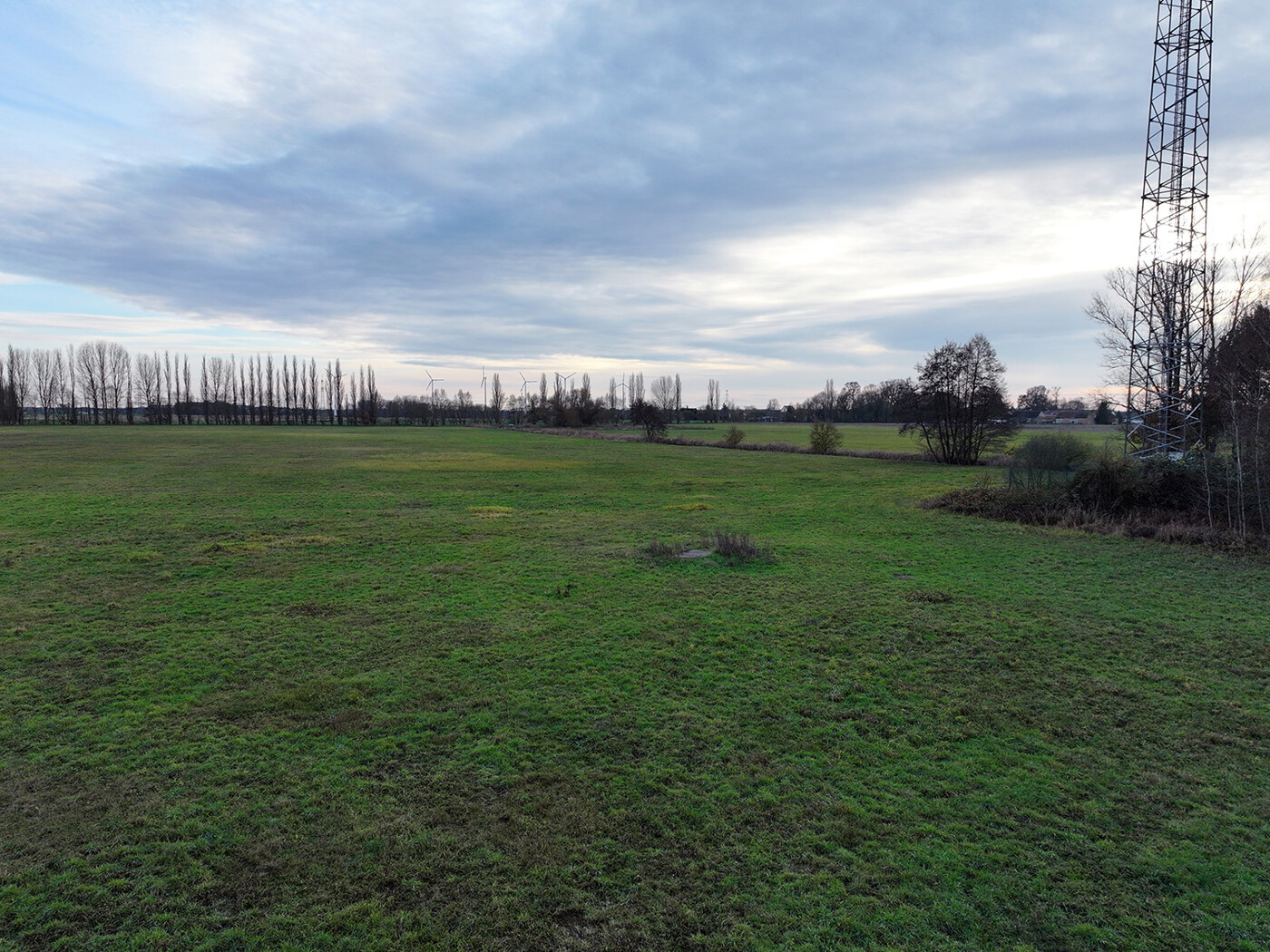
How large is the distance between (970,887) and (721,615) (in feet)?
18.0

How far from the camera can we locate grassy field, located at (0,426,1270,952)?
12.8 ft

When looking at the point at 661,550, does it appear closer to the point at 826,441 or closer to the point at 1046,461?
the point at 1046,461

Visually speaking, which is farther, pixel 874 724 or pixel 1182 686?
pixel 1182 686

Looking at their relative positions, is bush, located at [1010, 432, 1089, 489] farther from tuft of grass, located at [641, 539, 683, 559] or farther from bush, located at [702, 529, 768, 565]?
tuft of grass, located at [641, 539, 683, 559]

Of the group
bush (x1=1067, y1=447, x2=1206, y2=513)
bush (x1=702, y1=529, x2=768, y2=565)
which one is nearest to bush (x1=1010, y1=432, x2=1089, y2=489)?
bush (x1=1067, y1=447, x2=1206, y2=513)

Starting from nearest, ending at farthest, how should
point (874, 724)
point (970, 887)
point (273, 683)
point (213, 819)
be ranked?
point (970, 887)
point (213, 819)
point (874, 724)
point (273, 683)

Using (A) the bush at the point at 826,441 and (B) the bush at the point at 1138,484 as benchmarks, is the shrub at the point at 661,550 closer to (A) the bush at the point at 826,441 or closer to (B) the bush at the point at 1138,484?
(B) the bush at the point at 1138,484

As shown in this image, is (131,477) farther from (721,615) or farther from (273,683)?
(721,615)

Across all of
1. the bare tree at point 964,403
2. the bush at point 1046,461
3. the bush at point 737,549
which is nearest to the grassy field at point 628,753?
the bush at point 737,549

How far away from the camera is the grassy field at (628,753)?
3908 millimetres

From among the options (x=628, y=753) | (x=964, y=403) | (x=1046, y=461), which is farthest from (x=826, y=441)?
(x=628, y=753)

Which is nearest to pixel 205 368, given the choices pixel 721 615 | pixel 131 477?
pixel 131 477

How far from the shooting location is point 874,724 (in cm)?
623

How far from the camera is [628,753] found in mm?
5680
